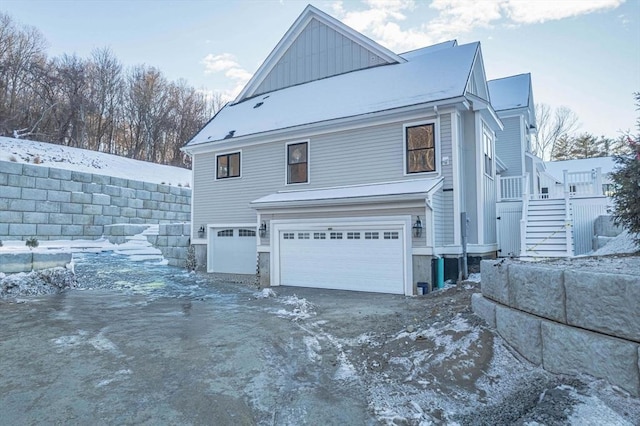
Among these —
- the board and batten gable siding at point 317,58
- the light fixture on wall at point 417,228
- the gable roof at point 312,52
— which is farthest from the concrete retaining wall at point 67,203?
the light fixture on wall at point 417,228

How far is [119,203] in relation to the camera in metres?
16.2

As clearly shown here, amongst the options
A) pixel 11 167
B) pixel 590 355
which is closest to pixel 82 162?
pixel 11 167

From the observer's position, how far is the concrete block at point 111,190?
51.9 feet

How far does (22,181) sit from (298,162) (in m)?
9.79

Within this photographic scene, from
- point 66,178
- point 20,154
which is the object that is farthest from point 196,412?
point 20,154

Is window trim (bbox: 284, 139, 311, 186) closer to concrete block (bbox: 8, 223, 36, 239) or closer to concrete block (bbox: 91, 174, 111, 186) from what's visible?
concrete block (bbox: 91, 174, 111, 186)

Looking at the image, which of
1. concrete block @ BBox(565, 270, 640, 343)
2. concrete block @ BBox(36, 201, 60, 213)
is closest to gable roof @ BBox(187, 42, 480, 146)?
concrete block @ BBox(36, 201, 60, 213)

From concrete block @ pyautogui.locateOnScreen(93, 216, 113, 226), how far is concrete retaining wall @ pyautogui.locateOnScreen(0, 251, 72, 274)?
5.31 meters

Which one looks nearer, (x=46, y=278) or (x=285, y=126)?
(x=46, y=278)

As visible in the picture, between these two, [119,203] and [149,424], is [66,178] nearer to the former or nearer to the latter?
[119,203]

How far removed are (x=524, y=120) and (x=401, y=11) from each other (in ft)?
27.0

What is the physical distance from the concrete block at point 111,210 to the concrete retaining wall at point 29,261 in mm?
5653

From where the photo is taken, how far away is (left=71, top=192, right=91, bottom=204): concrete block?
1456cm

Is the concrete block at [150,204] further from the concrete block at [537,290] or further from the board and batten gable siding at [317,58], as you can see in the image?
the concrete block at [537,290]
